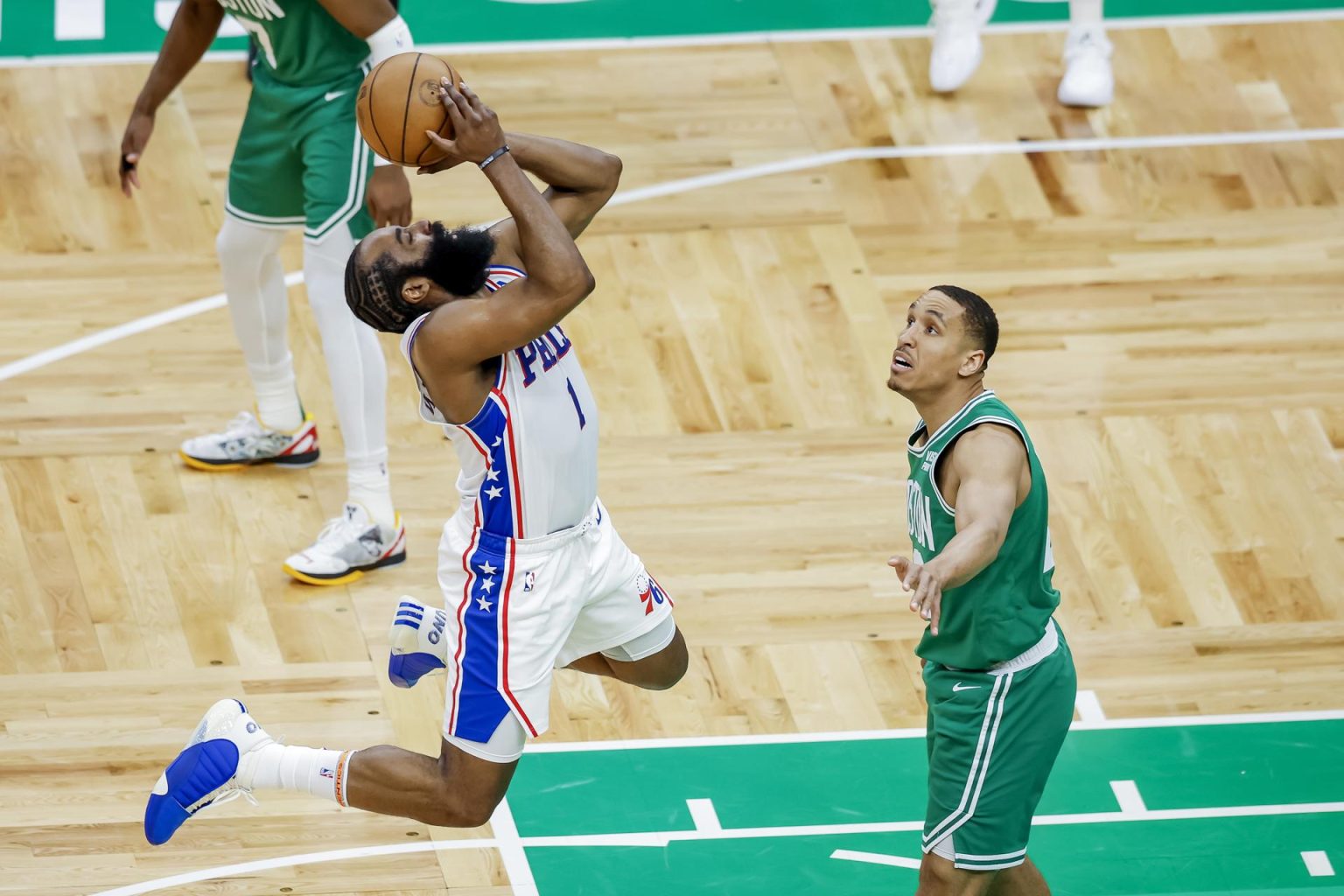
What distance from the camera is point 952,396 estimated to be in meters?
4.32

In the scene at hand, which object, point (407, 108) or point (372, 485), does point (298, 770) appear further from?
point (372, 485)

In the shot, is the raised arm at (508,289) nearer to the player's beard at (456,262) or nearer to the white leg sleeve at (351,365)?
the player's beard at (456,262)

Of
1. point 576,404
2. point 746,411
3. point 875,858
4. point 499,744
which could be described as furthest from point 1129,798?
point 746,411

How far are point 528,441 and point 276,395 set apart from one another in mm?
2349

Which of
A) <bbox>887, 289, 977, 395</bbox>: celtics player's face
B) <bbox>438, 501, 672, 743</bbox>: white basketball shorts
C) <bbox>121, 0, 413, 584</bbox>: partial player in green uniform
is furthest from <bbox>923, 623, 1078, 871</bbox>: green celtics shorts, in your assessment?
<bbox>121, 0, 413, 584</bbox>: partial player in green uniform

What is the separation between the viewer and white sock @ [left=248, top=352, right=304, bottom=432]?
6566 mm

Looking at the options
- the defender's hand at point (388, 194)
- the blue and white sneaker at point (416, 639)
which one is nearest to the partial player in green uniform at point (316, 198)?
the defender's hand at point (388, 194)

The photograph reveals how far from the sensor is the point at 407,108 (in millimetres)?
4438

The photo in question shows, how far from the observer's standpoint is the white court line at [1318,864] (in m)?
5.15

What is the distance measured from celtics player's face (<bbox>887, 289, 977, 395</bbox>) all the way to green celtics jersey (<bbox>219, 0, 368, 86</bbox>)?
235cm

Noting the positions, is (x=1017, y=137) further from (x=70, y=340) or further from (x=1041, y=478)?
(x=1041, y=478)

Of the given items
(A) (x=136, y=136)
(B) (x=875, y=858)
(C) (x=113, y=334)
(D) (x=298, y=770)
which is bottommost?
(C) (x=113, y=334)

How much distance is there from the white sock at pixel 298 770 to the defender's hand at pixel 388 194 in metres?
1.62

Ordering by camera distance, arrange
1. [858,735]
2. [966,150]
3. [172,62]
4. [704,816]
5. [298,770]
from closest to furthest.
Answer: [298,770] → [704,816] → [858,735] → [172,62] → [966,150]
